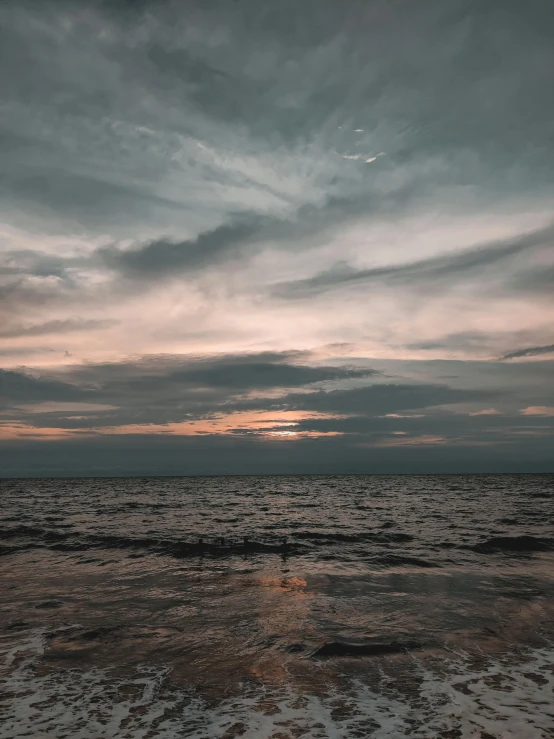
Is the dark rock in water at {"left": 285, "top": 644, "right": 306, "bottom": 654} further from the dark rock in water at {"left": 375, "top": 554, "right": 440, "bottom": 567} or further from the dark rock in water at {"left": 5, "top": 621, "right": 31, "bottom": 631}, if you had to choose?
the dark rock in water at {"left": 375, "top": 554, "right": 440, "bottom": 567}

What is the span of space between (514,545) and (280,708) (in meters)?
21.6

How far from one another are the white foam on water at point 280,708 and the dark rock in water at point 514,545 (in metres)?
16.0

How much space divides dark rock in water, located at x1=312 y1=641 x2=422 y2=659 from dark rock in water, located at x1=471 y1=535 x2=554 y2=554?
48.4 ft

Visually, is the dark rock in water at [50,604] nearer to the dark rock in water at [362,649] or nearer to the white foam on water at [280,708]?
the white foam on water at [280,708]

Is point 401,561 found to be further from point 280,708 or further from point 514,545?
point 280,708

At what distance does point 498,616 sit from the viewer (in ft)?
41.9

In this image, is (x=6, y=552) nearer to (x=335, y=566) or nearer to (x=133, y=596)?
(x=133, y=596)

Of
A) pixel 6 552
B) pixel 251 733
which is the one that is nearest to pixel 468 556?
pixel 251 733

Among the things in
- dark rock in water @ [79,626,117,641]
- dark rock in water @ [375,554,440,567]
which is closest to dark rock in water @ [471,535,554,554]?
dark rock in water @ [375,554,440,567]

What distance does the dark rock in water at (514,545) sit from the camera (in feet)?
78.1

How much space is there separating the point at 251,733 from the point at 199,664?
2934mm

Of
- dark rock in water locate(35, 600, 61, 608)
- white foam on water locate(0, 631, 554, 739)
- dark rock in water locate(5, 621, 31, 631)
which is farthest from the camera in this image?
dark rock in water locate(35, 600, 61, 608)

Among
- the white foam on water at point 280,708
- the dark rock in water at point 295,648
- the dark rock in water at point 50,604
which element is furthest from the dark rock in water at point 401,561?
the dark rock in water at point 50,604

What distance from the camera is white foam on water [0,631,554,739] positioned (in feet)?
22.8
